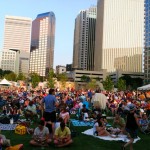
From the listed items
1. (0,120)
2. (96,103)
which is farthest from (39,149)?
(96,103)

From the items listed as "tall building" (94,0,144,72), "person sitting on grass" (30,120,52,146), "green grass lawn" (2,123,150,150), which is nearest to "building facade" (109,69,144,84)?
"tall building" (94,0,144,72)

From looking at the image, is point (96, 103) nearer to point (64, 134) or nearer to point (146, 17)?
point (64, 134)

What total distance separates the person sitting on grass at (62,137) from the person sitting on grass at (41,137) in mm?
301

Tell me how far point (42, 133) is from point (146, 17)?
524ft

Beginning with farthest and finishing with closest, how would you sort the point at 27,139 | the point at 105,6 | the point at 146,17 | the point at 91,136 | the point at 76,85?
the point at 105,6 → the point at 146,17 → the point at 76,85 → the point at 91,136 → the point at 27,139

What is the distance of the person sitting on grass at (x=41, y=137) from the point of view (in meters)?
9.66

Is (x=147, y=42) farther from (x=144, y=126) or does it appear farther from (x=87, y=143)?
(x=87, y=143)

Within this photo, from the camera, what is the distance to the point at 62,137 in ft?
32.4

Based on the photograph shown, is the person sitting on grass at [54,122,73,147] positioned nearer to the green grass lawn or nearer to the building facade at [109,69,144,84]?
the green grass lawn

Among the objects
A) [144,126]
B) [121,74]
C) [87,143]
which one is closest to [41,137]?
[87,143]

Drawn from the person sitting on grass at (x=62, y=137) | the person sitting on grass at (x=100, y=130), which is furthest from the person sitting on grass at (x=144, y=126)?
the person sitting on grass at (x=62, y=137)

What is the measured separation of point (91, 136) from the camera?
39.7ft

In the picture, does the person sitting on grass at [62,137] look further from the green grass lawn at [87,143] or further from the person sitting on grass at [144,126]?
the person sitting on grass at [144,126]

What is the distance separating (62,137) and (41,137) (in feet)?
2.41
